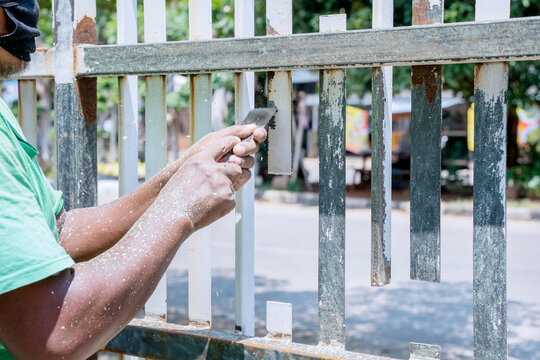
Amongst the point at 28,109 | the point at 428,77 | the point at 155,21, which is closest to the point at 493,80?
the point at 428,77

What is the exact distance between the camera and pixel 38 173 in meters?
1.25

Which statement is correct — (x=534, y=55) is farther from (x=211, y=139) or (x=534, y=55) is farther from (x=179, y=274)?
(x=179, y=274)

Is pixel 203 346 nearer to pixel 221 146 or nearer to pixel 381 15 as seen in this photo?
pixel 221 146

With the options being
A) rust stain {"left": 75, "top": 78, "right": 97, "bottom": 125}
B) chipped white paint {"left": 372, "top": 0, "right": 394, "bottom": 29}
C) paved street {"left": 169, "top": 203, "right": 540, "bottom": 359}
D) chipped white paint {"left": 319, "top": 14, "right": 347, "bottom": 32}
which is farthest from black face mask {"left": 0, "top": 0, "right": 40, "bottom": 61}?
paved street {"left": 169, "top": 203, "right": 540, "bottom": 359}

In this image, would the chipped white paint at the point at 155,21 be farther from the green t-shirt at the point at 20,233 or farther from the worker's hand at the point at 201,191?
the green t-shirt at the point at 20,233

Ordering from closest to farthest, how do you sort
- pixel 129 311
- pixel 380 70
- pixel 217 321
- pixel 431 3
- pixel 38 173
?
1. pixel 129 311
2. pixel 38 173
3. pixel 431 3
4. pixel 380 70
5. pixel 217 321

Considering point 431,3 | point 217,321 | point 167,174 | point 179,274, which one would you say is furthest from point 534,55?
point 179,274

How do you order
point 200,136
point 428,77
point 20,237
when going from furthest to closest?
point 200,136, point 428,77, point 20,237

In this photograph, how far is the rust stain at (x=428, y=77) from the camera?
148 centimetres

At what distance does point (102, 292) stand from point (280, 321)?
2.34 feet

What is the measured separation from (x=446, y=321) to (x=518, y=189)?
314 inches

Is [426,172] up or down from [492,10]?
down

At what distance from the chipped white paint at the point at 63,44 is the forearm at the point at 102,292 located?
2.78 ft

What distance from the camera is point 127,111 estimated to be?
191 centimetres
